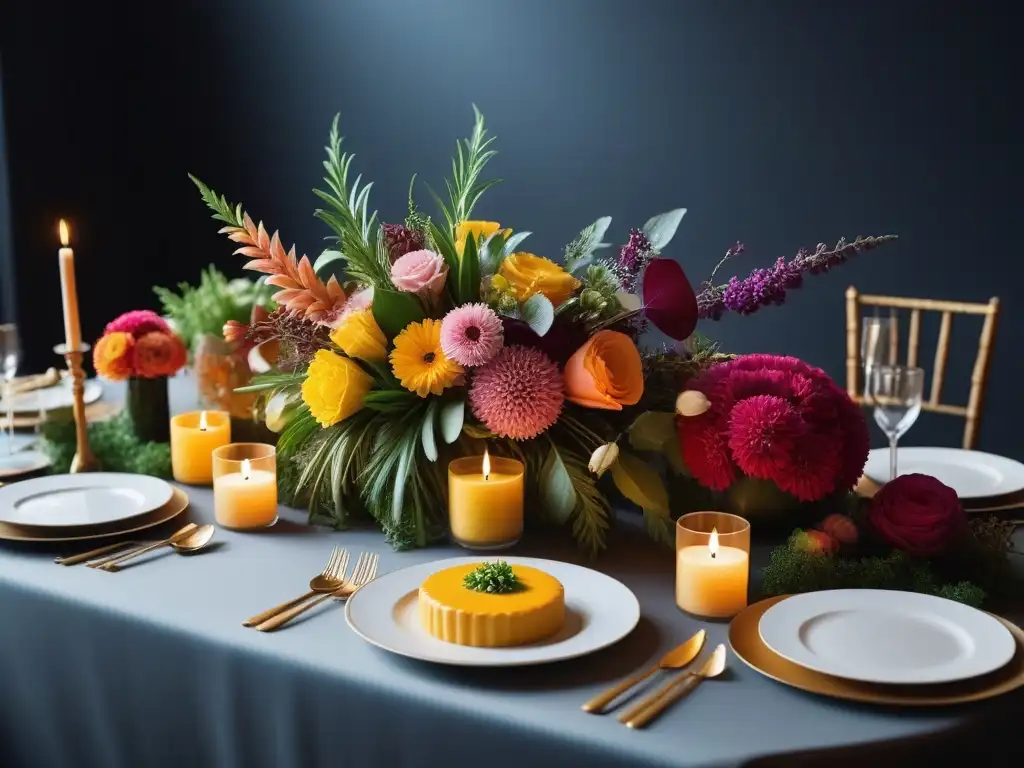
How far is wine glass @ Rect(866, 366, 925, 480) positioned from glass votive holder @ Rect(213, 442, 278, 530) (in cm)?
79

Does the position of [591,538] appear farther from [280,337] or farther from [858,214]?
[858,214]

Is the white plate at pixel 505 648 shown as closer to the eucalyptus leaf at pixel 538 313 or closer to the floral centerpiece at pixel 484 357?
the floral centerpiece at pixel 484 357

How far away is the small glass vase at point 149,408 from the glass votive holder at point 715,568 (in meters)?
0.99

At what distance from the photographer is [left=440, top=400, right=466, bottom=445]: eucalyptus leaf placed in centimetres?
136

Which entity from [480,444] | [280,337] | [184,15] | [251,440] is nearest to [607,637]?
[480,444]

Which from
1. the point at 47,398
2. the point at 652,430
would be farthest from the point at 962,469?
the point at 47,398

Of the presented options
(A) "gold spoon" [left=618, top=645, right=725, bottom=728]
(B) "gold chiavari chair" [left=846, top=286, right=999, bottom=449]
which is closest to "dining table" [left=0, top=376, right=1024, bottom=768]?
(A) "gold spoon" [left=618, top=645, right=725, bottom=728]

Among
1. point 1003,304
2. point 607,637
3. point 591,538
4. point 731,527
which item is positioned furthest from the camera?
point 1003,304

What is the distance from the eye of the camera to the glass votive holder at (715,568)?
45.2 inches

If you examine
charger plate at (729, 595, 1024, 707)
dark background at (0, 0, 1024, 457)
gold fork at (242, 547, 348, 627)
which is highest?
dark background at (0, 0, 1024, 457)

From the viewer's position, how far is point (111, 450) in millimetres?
1779

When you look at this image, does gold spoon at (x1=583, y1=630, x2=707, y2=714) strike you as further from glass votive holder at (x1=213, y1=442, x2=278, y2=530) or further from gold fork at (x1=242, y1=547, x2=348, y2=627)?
glass votive holder at (x1=213, y1=442, x2=278, y2=530)

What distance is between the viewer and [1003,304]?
2.91 m

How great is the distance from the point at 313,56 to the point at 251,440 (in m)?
2.50
